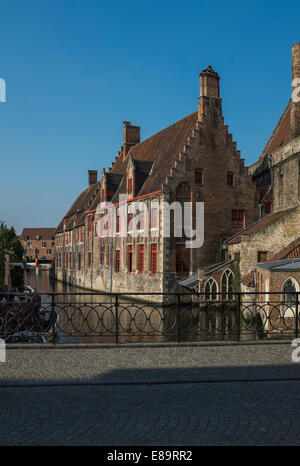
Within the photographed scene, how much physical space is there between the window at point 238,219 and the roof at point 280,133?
6567 mm

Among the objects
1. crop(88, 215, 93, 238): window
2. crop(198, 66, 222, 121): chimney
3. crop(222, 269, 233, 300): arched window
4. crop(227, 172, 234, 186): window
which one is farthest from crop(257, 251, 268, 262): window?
crop(88, 215, 93, 238): window

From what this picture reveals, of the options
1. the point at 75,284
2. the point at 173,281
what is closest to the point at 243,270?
the point at 173,281

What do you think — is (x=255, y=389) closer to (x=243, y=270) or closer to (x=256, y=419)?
(x=256, y=419)

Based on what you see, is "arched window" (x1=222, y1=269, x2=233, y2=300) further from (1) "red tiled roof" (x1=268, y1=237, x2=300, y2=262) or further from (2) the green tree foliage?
(2) the green tree foliage

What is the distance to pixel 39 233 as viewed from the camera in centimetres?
11962

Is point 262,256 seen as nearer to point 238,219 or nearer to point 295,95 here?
point 238,219

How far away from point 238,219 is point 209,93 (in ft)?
29.5

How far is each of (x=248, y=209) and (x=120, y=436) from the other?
27123 mm

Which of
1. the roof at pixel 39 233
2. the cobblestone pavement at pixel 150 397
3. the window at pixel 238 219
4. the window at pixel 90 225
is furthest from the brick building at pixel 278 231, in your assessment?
the roof at pixel 39 233

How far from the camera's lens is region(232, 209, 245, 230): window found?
3006 centimetres

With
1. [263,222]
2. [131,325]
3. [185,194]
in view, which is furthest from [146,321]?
[185,194]

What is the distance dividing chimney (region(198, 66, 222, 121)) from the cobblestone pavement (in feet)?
73.9

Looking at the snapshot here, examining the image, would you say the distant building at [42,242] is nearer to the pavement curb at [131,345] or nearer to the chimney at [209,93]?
the chimney at [209,93]

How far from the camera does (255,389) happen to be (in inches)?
259
